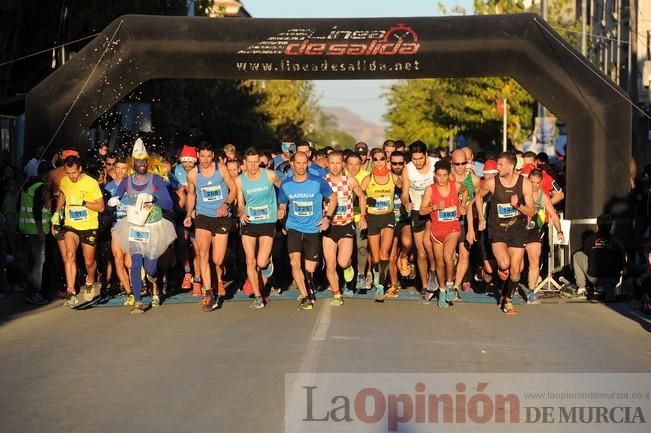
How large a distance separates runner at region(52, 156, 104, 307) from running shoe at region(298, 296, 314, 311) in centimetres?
283

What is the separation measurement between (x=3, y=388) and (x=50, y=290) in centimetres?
718

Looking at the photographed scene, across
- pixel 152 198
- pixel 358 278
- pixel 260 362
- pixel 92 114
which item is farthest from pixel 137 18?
pixel 260 362

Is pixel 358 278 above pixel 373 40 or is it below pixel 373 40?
below

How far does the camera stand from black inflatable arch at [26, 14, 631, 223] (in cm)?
1714

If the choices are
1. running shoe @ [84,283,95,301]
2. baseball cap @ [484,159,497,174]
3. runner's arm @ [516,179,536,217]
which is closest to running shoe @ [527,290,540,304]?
runner's arm @ [516,179,536,217]

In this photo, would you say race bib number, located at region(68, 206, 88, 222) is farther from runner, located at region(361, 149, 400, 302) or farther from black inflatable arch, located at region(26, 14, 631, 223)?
runner, located at region(361, 149, 400, 302)

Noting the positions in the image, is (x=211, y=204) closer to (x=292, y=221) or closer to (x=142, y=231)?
(x=142, y=231)

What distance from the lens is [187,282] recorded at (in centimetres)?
1780

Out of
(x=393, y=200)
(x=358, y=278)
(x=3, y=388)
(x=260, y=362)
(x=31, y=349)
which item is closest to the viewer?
(x=3, y=388)

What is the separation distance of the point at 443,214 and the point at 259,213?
7.75 feet

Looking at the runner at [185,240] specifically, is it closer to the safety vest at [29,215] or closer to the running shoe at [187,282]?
the running shoe at [187,282]

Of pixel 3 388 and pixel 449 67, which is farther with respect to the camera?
pixel 449 67

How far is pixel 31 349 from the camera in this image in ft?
39.2

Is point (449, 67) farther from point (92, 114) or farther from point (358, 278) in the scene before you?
point (92, 114)
